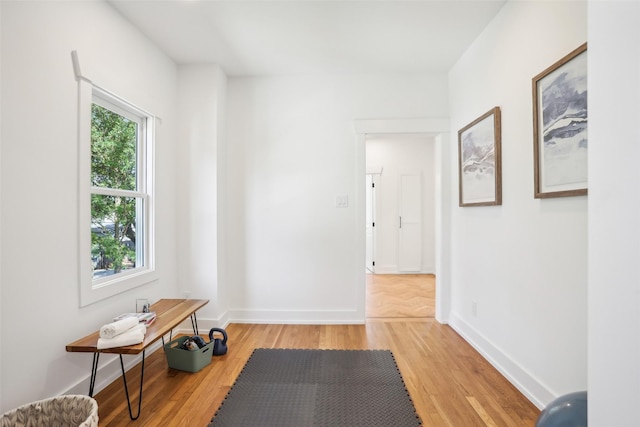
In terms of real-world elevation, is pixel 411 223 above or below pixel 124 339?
above

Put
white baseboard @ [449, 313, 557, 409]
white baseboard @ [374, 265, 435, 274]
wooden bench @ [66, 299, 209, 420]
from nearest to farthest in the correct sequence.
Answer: wooden bench @ [66, 299, 209, 420]
white baseboard @ [449, 313, 557, 409]
white baseboard @ [374, 265, 435, 274]

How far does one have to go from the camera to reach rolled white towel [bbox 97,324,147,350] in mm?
1725

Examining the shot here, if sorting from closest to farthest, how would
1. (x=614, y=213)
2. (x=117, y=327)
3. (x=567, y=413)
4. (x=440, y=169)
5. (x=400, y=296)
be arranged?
(x=614, y=213), (x=567, y=413), (x=117, y=327), (x=440, y=169), (x=400, y=296)

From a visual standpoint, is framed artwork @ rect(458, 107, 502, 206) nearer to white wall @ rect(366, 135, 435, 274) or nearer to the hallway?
the hallway

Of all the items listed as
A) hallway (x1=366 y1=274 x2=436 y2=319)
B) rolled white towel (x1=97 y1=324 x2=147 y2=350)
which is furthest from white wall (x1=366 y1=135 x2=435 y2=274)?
rolled white towel (x1=97 y1=324 x2=147 y2=350)

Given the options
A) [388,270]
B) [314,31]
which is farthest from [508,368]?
[388,270]

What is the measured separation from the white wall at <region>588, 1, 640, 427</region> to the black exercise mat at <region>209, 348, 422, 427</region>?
117 cm

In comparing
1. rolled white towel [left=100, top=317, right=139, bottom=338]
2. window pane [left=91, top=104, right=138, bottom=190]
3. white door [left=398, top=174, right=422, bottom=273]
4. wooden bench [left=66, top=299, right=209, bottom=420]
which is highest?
window pane [left=91, top=104, right=138, bottom=190]

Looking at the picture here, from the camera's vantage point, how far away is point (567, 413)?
1242 millimetres

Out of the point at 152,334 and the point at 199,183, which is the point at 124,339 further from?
the point at 199,183

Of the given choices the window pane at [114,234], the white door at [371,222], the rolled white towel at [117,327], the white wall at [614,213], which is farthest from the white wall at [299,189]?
the white door at [371,222]

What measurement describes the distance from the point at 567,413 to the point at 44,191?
2655 millimetres

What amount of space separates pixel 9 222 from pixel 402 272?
18.0ft

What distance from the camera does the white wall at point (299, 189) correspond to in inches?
130
